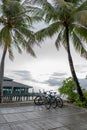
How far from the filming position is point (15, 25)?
17.3m

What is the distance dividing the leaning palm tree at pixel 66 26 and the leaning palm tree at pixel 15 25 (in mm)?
1120

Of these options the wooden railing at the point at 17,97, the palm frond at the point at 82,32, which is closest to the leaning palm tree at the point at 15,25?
the wooden railing at the point at 17,97

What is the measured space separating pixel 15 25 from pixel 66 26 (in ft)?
13.5

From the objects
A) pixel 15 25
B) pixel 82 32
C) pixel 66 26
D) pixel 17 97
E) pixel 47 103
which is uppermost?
pixel 15 25

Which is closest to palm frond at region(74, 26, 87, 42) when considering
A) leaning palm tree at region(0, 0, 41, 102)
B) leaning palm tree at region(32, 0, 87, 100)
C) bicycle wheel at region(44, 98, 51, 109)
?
leaning palm tree at region(32, 0, 87, 100)

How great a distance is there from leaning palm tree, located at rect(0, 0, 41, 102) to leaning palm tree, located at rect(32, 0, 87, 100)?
3.68 ft

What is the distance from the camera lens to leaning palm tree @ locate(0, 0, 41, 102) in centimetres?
1636

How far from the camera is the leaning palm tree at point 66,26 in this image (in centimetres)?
1610

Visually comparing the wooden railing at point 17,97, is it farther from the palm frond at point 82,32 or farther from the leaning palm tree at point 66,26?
the palm frond at point 82,32

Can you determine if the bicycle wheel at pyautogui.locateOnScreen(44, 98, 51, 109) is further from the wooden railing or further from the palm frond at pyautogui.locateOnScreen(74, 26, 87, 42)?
the palm frond at pyautogui.locateOnScreen(74, 26, 87, 42)

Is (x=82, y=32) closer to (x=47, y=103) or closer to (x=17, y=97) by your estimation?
(x=47, y=103)

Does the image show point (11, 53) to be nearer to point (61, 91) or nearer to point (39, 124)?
point (61, 91)

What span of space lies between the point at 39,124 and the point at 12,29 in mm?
9867

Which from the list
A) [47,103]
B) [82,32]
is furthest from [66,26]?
[47,103]
